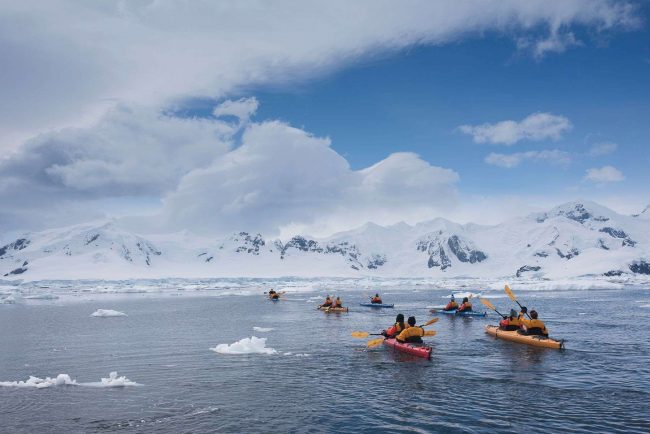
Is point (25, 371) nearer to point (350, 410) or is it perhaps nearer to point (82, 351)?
point (82, 351)

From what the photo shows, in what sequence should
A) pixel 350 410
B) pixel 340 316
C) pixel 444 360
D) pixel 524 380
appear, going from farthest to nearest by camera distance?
1. pixel 340 316
2. pixel 444 360
3. pixel 524 380
4. pixel 350 410

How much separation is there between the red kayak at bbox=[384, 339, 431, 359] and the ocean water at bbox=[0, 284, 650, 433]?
0.32m

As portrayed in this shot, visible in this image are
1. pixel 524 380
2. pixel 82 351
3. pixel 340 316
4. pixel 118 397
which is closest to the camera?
pixel 118 397

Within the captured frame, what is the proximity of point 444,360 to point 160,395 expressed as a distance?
1029cm

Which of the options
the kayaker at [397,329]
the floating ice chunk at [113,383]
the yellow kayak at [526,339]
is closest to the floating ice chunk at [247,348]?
the kayaker at [397,329]

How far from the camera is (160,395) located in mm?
14344

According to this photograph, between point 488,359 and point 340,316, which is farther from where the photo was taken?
point 340,316

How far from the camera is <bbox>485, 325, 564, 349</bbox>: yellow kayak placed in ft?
70.1

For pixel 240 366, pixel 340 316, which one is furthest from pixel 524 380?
pixel 340 316

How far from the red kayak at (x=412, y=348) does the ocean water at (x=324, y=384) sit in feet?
1.05

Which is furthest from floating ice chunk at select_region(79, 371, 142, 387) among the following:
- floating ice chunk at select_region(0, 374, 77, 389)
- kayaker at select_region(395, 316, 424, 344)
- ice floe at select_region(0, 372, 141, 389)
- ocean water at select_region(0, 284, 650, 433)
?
kayaker at select_region(395, 316, 424, 344)

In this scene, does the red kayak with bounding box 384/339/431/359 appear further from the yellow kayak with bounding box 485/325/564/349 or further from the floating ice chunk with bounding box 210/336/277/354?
the yellow kayak with bounding box 485/325/564/349

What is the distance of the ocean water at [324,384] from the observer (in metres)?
11.9

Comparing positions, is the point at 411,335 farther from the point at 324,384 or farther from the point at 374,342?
the point at 324,384
